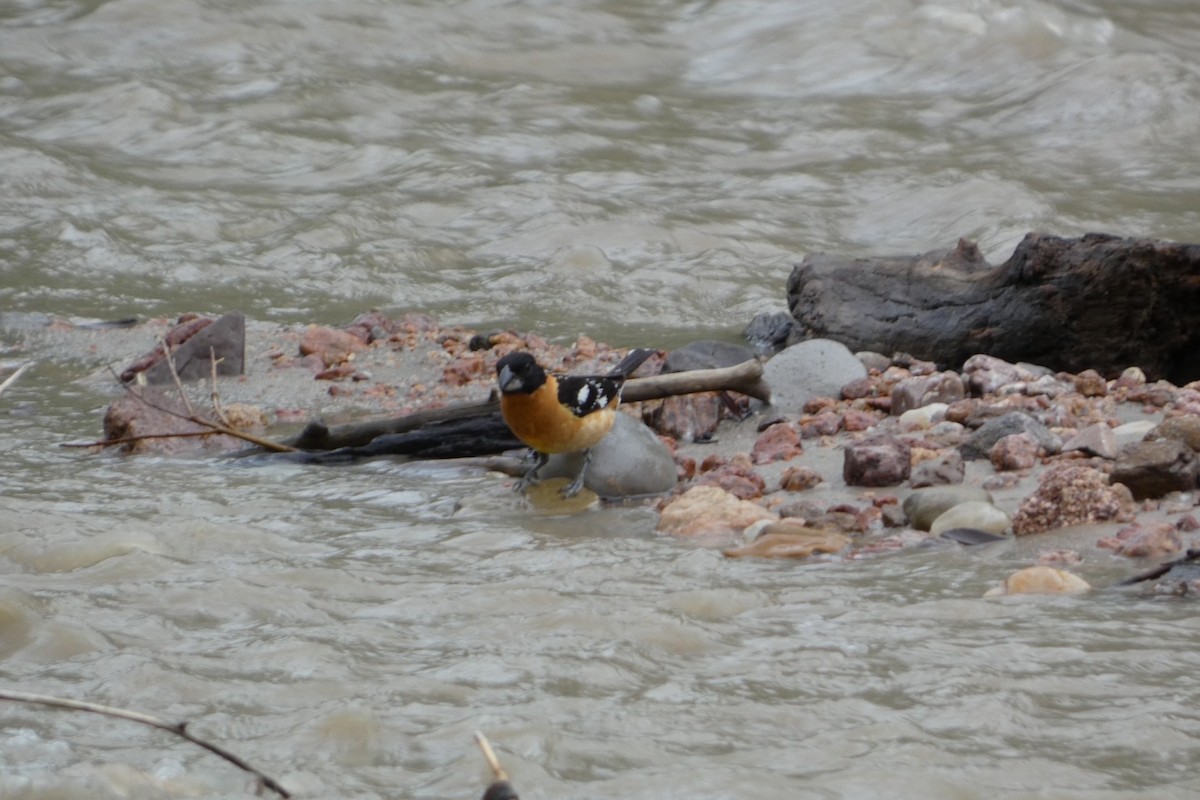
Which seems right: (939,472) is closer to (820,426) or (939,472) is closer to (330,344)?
(820,426)

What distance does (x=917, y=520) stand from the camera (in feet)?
16.5

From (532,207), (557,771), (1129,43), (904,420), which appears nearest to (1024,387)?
(904,420)

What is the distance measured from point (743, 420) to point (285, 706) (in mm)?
3430

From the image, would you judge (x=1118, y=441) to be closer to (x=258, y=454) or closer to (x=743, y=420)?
(x=743, y=420)

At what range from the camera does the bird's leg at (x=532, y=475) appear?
5.91m

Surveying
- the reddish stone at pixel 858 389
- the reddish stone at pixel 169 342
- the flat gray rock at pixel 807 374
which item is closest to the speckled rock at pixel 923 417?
the reddish stone at pixel 858 389

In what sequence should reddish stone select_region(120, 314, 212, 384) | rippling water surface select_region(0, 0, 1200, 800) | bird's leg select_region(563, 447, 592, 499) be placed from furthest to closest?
1. reddish stone select_region(120, 314, 212, 384)
2. bird's leg select_region(563, 447, 592, 499)
3. rippling water surface select_region(0, 0, 1200, 800)

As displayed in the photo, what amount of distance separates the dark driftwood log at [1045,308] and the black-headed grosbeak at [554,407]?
6.82ft

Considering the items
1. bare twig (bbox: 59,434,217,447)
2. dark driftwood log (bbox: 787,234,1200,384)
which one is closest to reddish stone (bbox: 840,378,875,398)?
dark driftwood log (bbox: 787,234,1200,384)

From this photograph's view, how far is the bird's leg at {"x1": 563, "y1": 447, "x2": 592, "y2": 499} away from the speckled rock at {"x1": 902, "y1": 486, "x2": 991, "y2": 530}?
4.24ft

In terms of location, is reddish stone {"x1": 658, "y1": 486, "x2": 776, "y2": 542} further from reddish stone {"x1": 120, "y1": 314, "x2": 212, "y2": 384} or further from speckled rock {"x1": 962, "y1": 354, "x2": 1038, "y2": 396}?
reddish stone {"x1": 120, "y1": 314, "x2": 212, "y2": 384}

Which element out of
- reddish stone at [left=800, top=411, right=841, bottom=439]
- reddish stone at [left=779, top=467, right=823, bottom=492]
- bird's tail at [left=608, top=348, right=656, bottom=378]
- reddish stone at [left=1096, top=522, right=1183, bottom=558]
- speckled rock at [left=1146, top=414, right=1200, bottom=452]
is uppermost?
speckled rock at [left=1146, top=414, right=1200, bottom=452]

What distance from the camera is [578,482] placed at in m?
5.79

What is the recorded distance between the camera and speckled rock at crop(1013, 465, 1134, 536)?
15.4 feet
